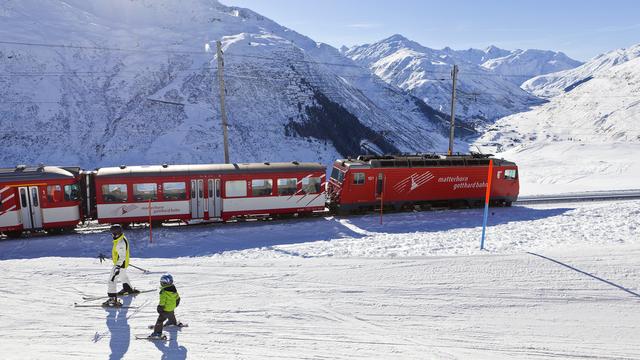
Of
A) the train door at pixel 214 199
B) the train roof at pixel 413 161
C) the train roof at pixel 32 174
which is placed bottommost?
the train door at pixel 214 199

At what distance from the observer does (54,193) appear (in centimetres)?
1938

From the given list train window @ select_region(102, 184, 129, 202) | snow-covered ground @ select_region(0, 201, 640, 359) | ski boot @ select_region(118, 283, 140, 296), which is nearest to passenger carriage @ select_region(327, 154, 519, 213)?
snow-covered ground @ select_region(0, 201, 640, 359)

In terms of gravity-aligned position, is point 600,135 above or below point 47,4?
below

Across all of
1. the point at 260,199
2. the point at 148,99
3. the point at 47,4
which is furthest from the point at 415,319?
the point at 47,4

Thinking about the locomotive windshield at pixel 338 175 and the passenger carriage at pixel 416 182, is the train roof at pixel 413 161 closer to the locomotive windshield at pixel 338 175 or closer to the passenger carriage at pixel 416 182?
the passenger carriage at pixel 416 182

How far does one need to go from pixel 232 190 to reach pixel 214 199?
3.46 feet

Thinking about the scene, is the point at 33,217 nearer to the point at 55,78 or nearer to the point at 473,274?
the point at 473,274

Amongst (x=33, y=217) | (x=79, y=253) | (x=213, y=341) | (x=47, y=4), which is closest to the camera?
(x=213, y=341)

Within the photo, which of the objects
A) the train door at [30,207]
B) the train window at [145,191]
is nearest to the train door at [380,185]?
the train window at [145,191]

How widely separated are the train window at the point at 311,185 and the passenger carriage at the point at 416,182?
54.4 inches

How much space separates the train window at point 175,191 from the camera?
20.5 m

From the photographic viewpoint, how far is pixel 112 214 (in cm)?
2003

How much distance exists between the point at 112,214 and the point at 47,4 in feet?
230

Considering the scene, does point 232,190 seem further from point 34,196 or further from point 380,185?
point 34,196
